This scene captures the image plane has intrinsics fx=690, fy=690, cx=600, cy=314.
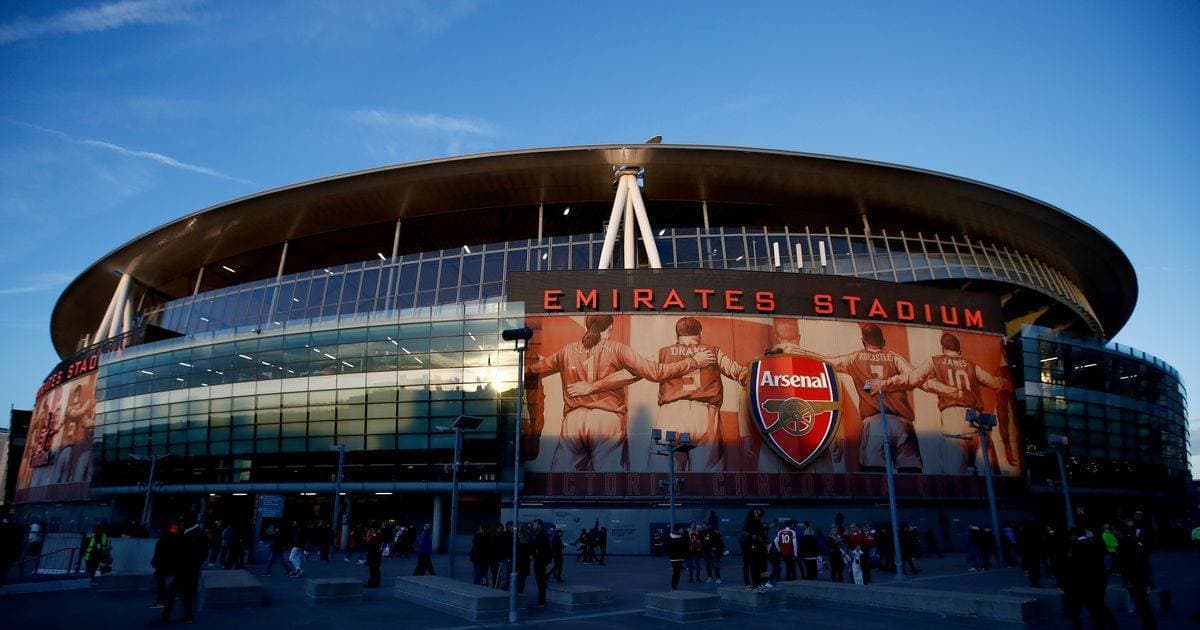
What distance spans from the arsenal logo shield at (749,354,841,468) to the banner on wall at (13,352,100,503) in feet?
166

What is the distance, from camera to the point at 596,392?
40.1m

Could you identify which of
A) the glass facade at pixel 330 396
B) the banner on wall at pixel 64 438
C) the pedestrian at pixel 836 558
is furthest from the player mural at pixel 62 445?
the pedestrian at pixel 836 558

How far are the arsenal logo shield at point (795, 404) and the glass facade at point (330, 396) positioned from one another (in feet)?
48.5

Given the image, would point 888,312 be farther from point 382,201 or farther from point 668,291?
point 382,201

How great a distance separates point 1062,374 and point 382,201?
49.4 m

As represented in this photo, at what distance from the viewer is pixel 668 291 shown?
4231 cm

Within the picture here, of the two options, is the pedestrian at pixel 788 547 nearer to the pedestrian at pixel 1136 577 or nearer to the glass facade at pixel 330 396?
the pedestrian at pixel 1136 577

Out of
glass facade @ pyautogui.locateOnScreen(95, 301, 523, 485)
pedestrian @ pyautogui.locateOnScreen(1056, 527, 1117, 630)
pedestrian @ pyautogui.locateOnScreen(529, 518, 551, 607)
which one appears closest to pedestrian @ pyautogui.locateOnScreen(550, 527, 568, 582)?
pedestrian @ pyautogui.locateOnScreen(529, 518, 551, 607)

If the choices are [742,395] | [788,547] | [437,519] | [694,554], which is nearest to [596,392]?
[742,395]

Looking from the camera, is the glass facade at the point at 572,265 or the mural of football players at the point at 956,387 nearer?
the mural of football players at the point at 956,387

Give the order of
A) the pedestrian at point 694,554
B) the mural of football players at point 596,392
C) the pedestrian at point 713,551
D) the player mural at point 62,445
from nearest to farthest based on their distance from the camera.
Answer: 1. the pedestrian at point 694,554
2. the pedestrian at point 713,551
3. the mural of football players at point 596,392
4. the player mural at point 62,445

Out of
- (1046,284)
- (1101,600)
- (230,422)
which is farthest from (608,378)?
(1046,284)

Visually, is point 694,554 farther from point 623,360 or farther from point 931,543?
point 931,543

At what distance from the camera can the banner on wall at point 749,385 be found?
3934 cm
